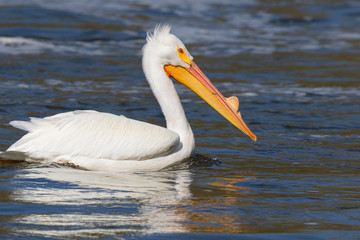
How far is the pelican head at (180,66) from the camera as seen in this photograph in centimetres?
582

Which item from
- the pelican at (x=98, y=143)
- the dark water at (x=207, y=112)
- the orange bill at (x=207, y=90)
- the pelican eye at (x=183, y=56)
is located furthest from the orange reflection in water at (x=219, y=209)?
the pelican eye at (x=183, y=56)

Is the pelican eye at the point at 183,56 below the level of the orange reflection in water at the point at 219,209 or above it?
above

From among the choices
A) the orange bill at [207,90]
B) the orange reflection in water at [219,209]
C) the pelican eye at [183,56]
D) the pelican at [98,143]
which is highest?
the pelican eye at [183,56]

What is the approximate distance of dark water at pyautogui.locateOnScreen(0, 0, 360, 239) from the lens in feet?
13.6

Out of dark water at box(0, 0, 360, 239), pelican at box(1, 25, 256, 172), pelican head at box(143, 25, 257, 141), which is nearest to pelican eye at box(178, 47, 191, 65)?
pelican head at box(143, 25, 257, 141)

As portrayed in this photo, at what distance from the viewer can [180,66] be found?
19.5 ft

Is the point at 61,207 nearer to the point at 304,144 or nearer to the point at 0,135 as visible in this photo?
the point at 0,135

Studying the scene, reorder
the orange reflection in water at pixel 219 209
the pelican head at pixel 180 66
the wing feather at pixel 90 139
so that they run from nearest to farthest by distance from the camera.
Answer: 1. the orange reflection in water at pixel 219 209
2. the wing feather at pixel 90 139
3. the pelican head at pixel 180 66

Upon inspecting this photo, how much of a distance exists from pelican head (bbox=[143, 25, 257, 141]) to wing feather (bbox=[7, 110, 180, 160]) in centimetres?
70

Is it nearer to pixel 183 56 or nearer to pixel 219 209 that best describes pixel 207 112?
pixel 183 56

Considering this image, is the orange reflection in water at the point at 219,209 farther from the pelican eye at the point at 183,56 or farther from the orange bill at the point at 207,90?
the pelican eye at the point at 183,56

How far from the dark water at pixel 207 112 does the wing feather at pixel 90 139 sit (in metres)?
0.15

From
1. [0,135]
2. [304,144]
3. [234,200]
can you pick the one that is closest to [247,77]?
[304,144]

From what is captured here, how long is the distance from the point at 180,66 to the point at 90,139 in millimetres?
1085
